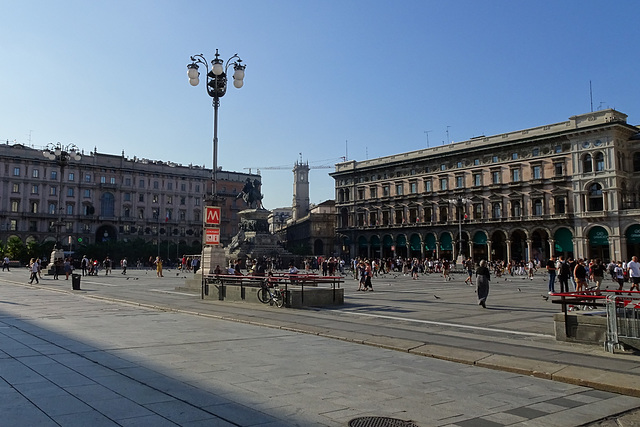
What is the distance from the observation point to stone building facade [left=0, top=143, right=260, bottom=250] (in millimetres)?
93250

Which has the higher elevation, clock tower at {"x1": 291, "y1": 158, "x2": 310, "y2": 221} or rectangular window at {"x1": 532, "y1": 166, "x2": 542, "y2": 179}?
clock tower at {"x1": 291, "y1": 158, "x2": 310, "y2": 221}

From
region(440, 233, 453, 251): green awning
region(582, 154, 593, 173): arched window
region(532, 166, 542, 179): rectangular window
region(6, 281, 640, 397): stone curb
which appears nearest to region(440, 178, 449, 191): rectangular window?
region(440, 233, 453, 251): green awning

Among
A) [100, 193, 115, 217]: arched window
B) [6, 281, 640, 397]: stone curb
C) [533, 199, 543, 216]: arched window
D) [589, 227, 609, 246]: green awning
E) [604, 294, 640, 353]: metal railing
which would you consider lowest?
[6, 281, 640, 397]: stone curb

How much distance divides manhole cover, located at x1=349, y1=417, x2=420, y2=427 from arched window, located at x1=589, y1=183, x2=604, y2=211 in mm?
65343

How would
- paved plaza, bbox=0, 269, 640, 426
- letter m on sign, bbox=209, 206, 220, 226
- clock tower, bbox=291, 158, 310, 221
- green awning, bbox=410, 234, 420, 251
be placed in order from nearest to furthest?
paved plaza, bbox=0, 269, 640, 426 < letter m on sign, bbox=209, 206, 220, 226 < green awning, bbox=410, 234, 420, 251 < clock tower, bbox=291, 158, 310, 221

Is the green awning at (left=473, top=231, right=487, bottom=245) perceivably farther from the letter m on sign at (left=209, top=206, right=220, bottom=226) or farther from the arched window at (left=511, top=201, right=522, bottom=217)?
the letter m on sign at (left=209, top=206, right=220, bottom=226)

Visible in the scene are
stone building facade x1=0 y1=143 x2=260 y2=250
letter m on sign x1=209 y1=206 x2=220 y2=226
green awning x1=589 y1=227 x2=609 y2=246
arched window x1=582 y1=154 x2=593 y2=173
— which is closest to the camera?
letter m on sign x1=209 y1=206 x2=220 y2=226

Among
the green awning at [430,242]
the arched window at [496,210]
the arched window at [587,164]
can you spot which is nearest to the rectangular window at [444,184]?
the green awning at [430,242]

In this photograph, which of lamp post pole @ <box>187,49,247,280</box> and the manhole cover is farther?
lamp post pole @ <box>187,49,247,280</box>

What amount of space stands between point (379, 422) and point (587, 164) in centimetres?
6701

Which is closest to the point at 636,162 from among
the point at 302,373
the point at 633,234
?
the point at 633,234

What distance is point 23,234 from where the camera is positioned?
92500 millimetres

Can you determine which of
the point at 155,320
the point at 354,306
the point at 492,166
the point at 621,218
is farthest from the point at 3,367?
the point at 492,166

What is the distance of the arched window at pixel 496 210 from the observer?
73625 mm
